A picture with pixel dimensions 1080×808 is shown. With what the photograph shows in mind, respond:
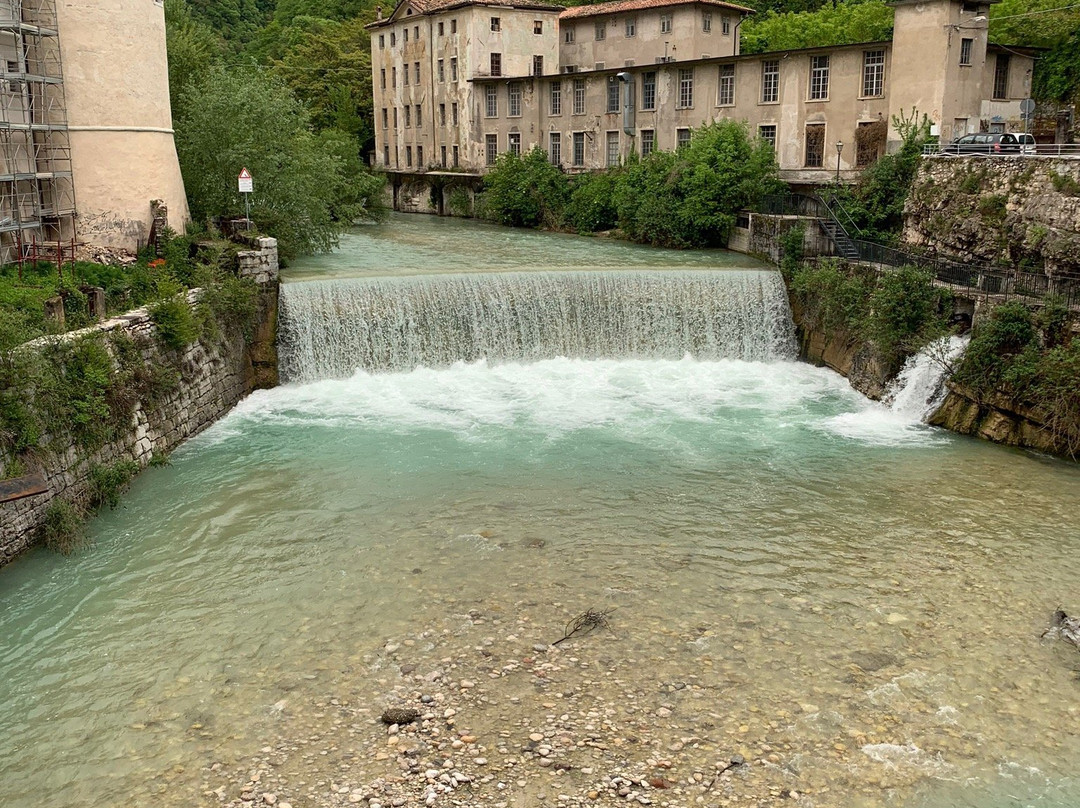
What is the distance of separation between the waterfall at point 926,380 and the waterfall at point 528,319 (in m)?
4.18

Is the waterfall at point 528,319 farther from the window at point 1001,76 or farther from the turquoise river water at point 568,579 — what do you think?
the window at point 1001,76

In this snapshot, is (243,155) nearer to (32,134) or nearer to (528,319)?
(32,134)

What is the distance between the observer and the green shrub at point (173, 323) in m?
17.4

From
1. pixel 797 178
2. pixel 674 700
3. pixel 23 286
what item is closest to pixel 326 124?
pixel 797 178

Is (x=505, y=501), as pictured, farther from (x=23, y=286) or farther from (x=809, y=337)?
(x=809, y=337)

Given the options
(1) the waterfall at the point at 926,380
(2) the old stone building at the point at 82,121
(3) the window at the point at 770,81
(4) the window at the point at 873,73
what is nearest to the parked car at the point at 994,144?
(4) the window at the point at 873,73

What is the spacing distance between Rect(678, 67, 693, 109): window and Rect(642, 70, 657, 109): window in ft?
4.48

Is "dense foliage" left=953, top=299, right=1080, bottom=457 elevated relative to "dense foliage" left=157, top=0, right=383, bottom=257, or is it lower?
lower

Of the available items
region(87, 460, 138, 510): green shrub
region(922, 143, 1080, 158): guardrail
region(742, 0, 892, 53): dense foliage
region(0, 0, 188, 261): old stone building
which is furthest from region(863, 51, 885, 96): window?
region(87, 460, 138, 510): green shrub

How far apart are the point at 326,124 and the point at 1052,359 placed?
48492 millimetres

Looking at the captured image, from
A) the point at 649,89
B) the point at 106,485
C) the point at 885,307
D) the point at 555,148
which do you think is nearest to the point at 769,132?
the point at 649,89

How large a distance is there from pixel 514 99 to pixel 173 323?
32407mm

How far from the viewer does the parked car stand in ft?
76.8

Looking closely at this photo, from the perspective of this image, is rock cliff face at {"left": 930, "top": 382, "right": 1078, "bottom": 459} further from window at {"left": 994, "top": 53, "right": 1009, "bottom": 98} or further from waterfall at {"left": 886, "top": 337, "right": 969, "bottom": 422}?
window at {"left": 994, "top": 53, "right": 1009, "bottom": 98}
